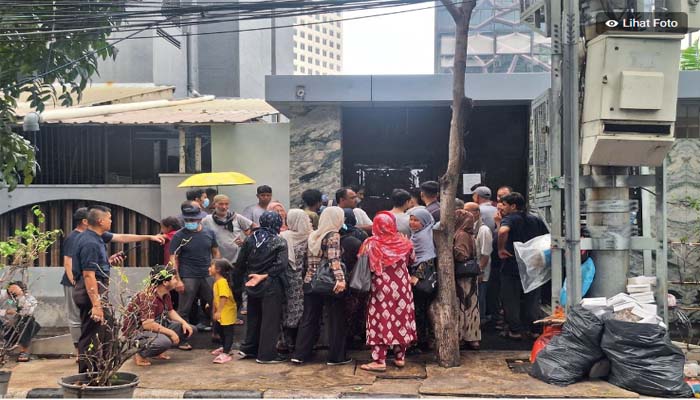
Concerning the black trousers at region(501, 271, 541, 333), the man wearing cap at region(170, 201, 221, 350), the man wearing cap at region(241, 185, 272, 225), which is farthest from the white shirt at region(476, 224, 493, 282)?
the man wearing cap at region(170, 201, 221, 350)

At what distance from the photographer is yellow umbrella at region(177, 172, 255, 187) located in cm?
982

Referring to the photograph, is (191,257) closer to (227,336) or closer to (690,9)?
(227,336)

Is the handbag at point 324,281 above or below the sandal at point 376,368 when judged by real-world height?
above

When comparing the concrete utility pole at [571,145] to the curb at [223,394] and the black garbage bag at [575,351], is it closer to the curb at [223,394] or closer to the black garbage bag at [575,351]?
the black garbage bag at [575,351]

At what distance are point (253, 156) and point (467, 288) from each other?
14.3ft

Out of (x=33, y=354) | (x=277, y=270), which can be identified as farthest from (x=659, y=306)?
(x=33, y=354)

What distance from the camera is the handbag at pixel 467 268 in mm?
7832

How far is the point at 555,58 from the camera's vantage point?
22.8 ft

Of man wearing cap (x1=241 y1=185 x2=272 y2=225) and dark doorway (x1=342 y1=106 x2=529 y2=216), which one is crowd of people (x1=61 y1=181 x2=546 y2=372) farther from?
dark doorway (x1=342 y1=106 x2=529 y2=216)

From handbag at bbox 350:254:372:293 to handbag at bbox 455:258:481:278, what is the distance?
106 centimetres

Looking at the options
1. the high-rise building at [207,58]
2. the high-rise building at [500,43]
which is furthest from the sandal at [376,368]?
the high-rise building at [500,43]

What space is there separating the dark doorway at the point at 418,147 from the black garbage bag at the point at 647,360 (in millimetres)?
5093

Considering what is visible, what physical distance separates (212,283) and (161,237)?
0.89 m

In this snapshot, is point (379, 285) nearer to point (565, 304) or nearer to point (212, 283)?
point (565, 304)
